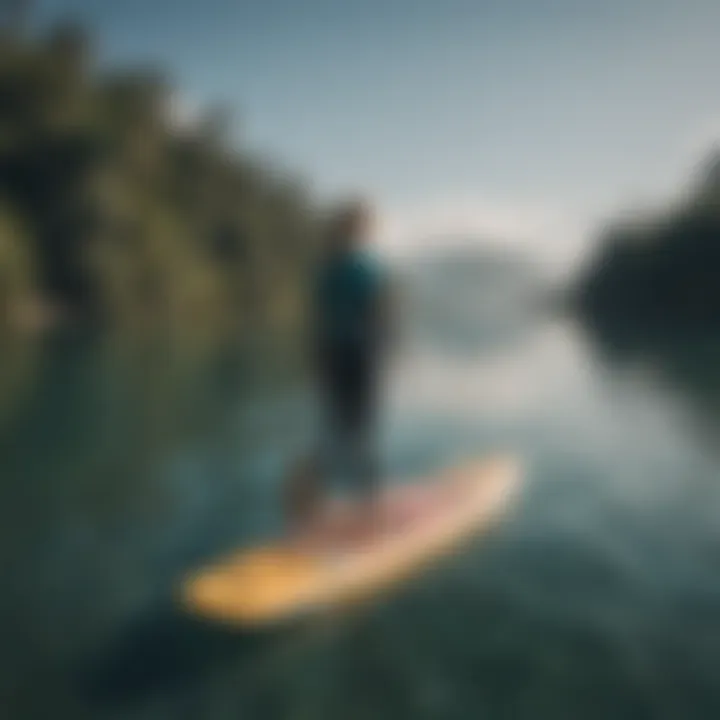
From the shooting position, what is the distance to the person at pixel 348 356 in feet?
13.2

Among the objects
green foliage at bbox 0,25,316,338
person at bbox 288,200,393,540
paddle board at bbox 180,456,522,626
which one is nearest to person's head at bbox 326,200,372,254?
person at bbox 288,200,393,540

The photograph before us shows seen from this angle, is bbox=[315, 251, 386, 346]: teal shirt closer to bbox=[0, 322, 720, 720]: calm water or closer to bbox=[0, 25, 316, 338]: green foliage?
bbox=[0, 322, 720, 720]: calm water

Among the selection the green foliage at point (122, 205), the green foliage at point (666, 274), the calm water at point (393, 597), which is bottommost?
the calm water at point (393, 597)

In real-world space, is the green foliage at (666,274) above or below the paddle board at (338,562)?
above

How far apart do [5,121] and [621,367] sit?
20.5m

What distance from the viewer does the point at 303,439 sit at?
7395 millimetres

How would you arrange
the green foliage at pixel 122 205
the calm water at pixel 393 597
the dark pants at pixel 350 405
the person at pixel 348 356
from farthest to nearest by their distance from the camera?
the green foliage at pixel 122 205 < the dark pants at pixel 350 405 < the person at pixel 348 356 < the calm water at pixel 393 597

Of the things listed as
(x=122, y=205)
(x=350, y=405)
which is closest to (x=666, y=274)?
(x=122, y=205)

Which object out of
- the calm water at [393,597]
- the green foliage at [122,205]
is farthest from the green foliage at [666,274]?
the calm water at [393,597]

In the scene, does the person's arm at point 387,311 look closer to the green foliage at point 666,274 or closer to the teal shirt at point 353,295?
the teal shirt at point 353,295

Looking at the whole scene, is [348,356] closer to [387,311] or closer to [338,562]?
[387,311]

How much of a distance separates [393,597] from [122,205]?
24.7m

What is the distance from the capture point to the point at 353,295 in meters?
4.05

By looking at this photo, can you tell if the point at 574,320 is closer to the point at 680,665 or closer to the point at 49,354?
the point at 49,354
